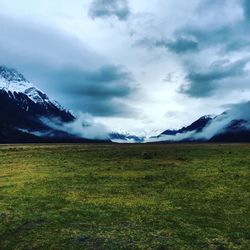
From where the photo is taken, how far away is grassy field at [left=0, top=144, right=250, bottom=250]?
31.8m

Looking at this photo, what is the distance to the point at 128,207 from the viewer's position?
135 ft

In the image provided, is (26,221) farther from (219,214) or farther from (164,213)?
(219,214)

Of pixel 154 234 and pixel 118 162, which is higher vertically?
pixel 118 162

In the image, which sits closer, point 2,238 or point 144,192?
point 2,238

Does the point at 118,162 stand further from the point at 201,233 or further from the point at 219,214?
the point at 201,233

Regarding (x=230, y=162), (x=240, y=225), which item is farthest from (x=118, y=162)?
(x=240, y=225)

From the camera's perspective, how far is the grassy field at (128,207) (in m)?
31.8

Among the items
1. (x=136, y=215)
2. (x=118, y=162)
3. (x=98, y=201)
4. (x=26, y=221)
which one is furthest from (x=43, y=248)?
(x=118, y=162)

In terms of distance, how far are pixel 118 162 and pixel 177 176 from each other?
789 inches

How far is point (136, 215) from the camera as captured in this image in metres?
38.1

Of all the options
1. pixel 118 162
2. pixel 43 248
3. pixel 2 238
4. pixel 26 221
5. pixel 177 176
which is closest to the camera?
pixel 43 248

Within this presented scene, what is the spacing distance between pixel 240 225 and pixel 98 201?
47.7 feet

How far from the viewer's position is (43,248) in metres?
30.9

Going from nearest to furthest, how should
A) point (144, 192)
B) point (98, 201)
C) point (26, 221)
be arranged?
point (26, 221), point (98, 201), point (144, 192)
